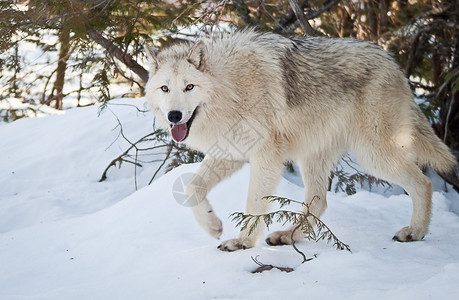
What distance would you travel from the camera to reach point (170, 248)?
12.8 feet

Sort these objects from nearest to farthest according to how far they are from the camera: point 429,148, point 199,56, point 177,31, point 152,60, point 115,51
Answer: point 199,56 → point 152,60 → point 429,148 → point 177,31 → point 115,51

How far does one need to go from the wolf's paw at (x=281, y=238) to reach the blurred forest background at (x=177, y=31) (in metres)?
1.87

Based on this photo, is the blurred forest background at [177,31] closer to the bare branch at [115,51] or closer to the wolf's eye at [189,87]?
the bare branch at [115,51]

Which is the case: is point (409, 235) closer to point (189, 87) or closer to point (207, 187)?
point (207, 187)

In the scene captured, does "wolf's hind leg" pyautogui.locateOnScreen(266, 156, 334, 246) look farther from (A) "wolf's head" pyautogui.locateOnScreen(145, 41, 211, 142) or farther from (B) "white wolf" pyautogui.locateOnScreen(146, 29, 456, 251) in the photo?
(A) "wolf's head" pyautogui.locateOnScreen(145, 41, 211, 142)

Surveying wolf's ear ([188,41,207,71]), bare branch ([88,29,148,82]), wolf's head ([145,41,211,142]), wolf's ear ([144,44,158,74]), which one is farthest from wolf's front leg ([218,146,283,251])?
bare branch ([88,29,148,82])

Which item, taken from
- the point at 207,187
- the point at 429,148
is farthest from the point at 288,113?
the point at 429,148

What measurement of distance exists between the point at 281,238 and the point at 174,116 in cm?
137

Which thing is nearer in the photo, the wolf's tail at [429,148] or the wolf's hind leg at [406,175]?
the wolf's hind leg at [406,175]

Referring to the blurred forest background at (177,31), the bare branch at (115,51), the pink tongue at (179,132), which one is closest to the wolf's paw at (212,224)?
the pink tongue at (179,132)

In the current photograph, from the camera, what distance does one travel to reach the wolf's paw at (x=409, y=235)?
13.3 ft

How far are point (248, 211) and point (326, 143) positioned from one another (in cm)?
100

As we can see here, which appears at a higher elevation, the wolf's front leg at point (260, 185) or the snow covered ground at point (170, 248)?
the wolf's front leg at point (260, 185)

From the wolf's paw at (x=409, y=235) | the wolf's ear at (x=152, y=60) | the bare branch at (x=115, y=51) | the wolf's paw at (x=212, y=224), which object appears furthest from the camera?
the bare branch at (x=115, y=51)
